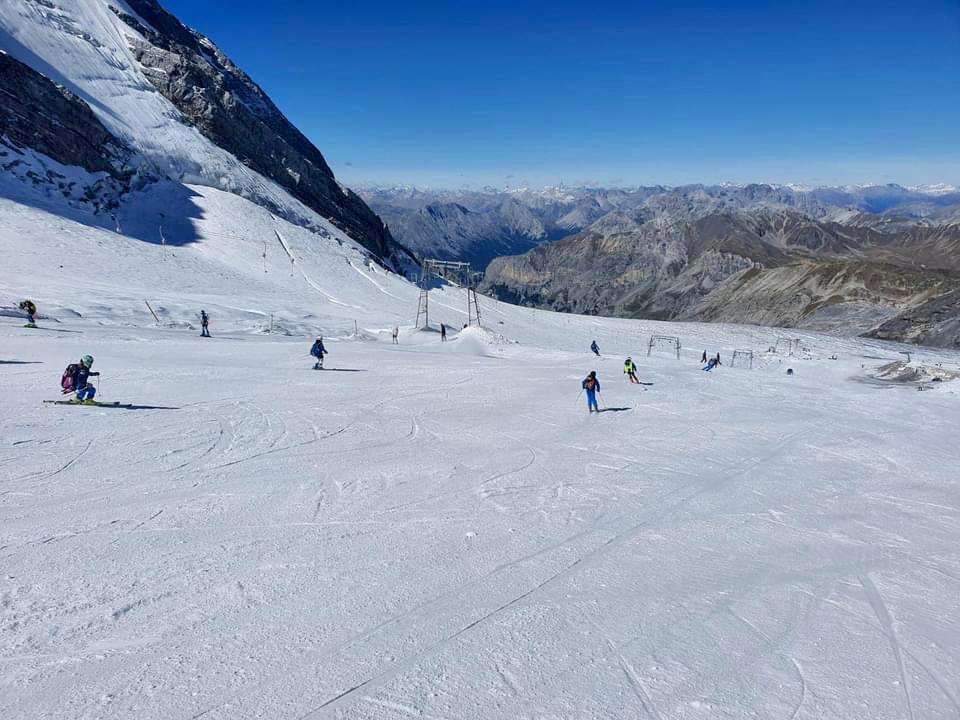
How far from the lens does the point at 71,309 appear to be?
1238 inches

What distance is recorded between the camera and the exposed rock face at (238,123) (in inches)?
3123

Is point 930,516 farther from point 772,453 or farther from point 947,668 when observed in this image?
point 947,668

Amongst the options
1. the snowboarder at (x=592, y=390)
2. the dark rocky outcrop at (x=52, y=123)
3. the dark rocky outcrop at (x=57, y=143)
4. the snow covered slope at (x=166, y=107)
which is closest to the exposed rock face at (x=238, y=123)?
the snow covered slope at (x=166, y=107)

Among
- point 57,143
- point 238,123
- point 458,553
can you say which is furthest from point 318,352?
point 238,123

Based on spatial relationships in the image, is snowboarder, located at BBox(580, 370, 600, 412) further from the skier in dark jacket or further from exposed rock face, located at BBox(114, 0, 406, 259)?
exposed rock face, located at BBox(114, 0, 406, 259)

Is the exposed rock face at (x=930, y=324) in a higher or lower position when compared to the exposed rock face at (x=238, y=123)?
lower

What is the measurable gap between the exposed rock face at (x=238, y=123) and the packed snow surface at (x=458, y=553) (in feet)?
220

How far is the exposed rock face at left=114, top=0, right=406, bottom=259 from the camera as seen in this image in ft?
260

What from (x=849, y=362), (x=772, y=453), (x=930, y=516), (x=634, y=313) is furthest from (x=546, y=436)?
(x=634, y=313)

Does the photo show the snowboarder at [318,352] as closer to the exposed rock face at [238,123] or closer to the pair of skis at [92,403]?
the pair of skis at [92,403]

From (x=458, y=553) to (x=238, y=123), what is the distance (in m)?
87.3

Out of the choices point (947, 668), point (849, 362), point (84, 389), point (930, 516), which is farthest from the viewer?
point (849, 362)

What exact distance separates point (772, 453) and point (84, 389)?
17053 millimetres

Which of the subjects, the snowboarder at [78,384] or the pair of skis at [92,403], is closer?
the pair of skis at [92,403]
